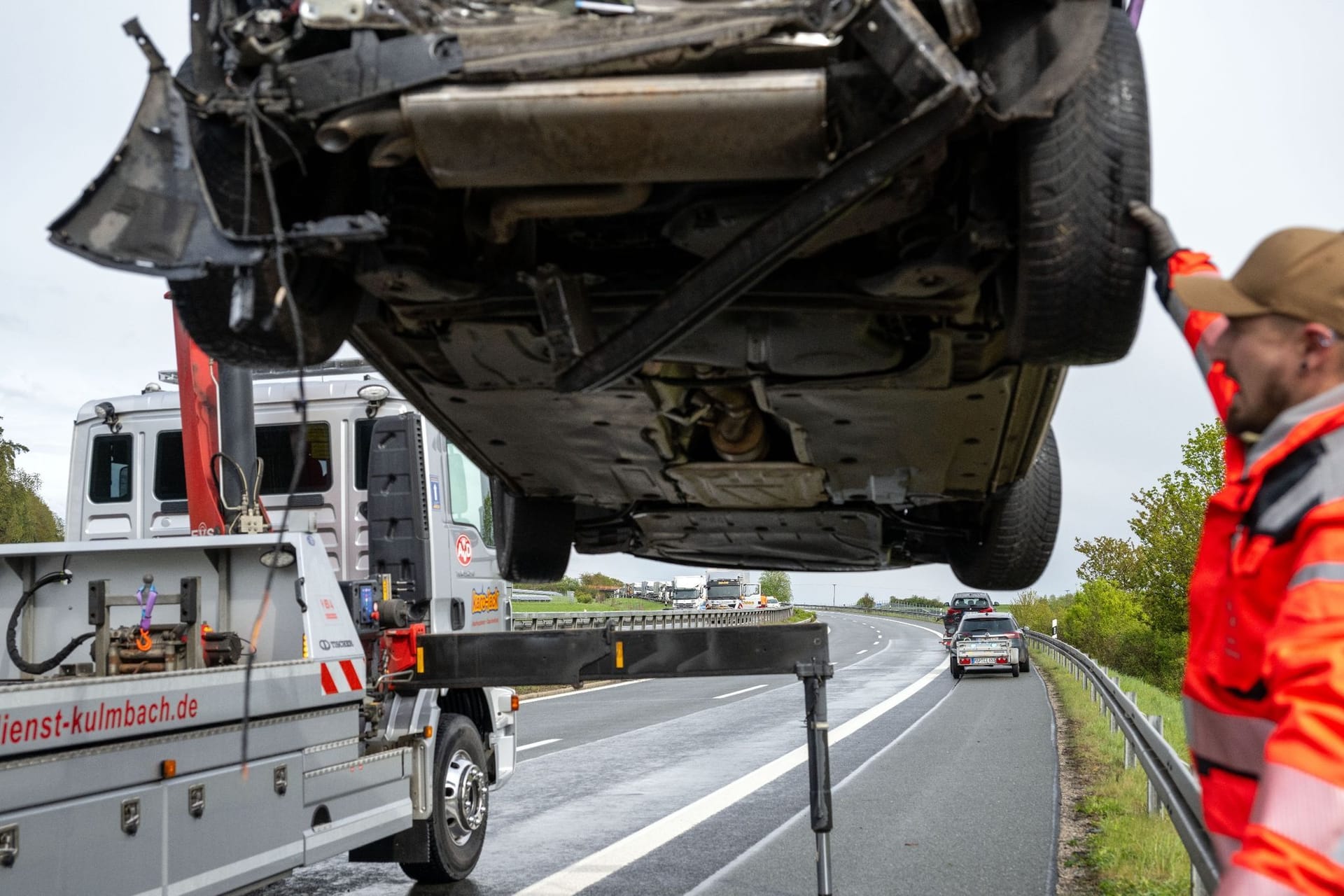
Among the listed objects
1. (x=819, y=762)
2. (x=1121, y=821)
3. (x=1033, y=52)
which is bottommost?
(x=1121, y=821)

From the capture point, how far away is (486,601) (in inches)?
337

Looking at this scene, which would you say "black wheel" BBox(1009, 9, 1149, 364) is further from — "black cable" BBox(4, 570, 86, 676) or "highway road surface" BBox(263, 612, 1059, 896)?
"highway road surface" BBox(263, 612, 1059, 896)

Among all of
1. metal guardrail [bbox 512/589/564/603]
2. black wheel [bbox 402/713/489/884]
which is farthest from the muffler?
metal guardrail [bbox 512/589/564/603]

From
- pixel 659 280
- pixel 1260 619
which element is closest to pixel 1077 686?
pixel 659 280

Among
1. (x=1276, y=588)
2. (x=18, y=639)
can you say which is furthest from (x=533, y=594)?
(x=1276, y=588)

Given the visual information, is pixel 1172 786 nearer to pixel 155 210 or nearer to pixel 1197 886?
pixel 1197 886

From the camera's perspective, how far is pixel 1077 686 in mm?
22984

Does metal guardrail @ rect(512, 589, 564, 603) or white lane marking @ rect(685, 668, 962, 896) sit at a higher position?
metal guardrail @ rect(512, 589, 564, 603)

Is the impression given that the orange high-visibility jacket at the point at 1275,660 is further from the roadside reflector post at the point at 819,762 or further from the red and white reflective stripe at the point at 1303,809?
the roadside reflector post at the point at 819,762

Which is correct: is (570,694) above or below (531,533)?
below

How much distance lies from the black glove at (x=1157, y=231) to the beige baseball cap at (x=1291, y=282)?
1350 millimetres

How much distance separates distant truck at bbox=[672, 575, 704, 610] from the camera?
186 feet

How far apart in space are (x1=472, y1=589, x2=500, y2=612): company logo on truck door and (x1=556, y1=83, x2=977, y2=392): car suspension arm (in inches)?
191

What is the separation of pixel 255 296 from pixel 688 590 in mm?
55277
